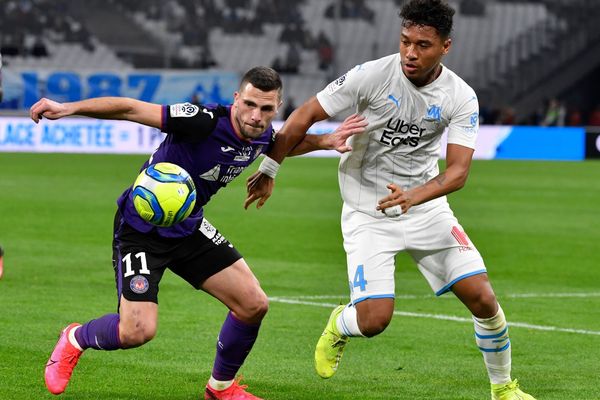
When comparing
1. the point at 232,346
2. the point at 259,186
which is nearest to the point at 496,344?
the point at 232,346

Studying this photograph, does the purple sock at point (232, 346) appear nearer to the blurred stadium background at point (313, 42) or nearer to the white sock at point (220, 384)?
the white sock at point (220, 384)

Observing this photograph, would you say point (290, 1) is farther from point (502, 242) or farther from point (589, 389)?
point (589, 389)

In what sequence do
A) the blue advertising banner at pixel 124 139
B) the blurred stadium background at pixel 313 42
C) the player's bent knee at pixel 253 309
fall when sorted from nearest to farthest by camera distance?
the player's bent knee at pixel 253 309, the blue advertising banner at pixel 124 139, the blurred stadium background at pixel 313 42

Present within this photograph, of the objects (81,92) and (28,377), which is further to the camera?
(81,92)

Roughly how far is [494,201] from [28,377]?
1494 cm

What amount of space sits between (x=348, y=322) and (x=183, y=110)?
5.49 ft

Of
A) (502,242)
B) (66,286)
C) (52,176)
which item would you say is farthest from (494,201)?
(66,286)

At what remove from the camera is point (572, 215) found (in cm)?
1978

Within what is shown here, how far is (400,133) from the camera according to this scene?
708 cm

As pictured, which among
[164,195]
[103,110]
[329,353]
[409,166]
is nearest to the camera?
[103,110]

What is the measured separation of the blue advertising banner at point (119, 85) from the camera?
37.5 metres

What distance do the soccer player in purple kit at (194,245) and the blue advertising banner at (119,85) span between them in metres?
31.3

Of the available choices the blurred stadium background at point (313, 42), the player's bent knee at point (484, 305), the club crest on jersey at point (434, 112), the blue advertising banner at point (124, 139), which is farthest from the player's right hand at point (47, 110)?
the blurred stadium background at point (313, 42)

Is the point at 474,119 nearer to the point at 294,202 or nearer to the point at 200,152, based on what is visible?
the point at 200,152
